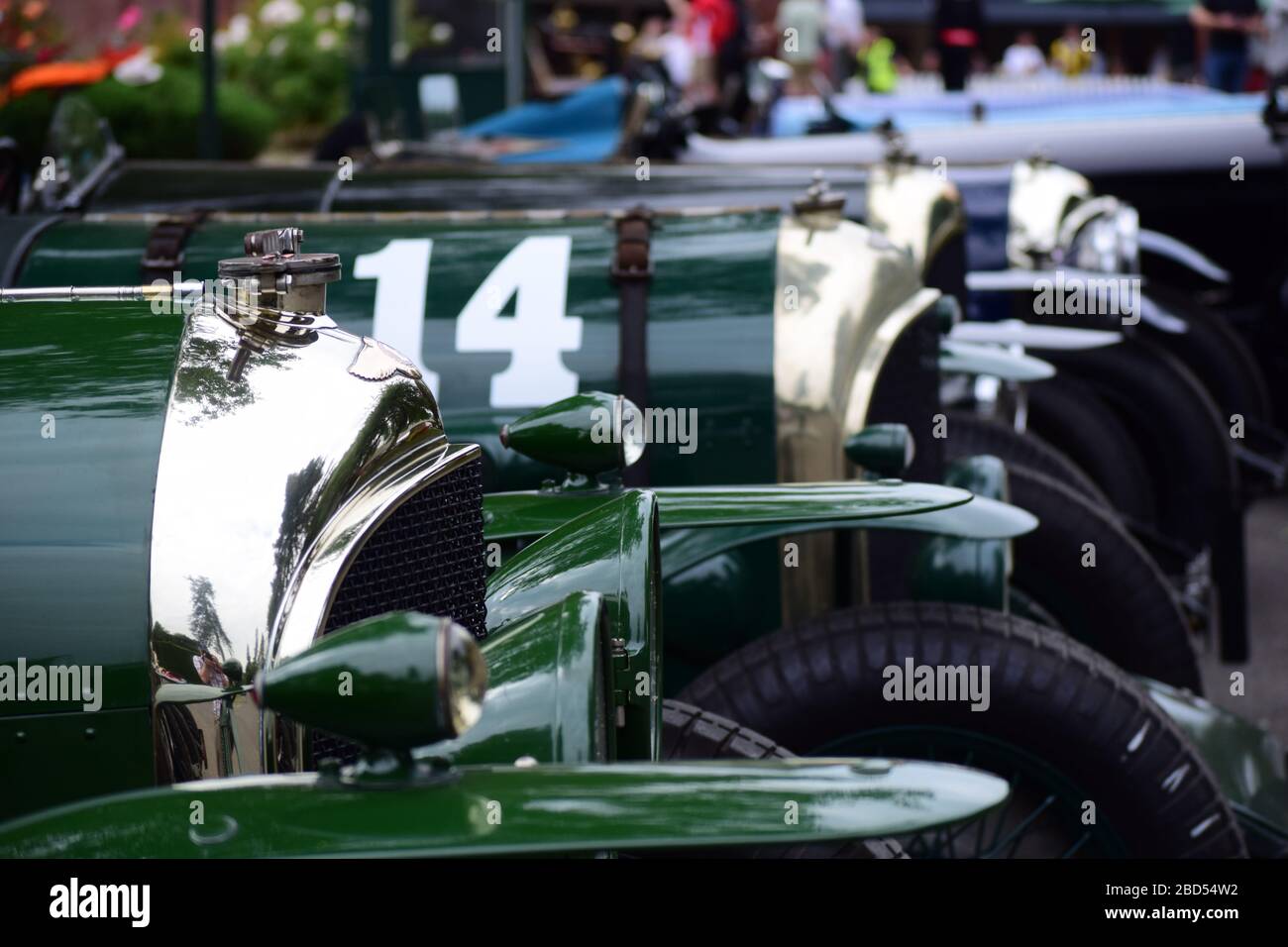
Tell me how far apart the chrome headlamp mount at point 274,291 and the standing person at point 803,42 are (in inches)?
269

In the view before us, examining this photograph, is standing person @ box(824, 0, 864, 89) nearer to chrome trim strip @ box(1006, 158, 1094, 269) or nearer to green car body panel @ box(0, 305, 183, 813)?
chrome trim strip @ box(1006, 158, 1094, 269)

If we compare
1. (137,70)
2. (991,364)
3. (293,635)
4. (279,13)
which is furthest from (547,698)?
(279,13)

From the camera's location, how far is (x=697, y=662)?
3461 mm

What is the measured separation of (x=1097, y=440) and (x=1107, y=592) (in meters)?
1.65

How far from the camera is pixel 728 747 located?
2.49m

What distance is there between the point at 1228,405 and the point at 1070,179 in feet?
3.15

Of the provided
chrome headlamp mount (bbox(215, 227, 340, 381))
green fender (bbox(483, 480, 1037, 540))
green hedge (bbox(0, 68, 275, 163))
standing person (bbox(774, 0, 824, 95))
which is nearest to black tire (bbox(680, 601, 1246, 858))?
green fender (bbox(483, 480, 1037, 540))
